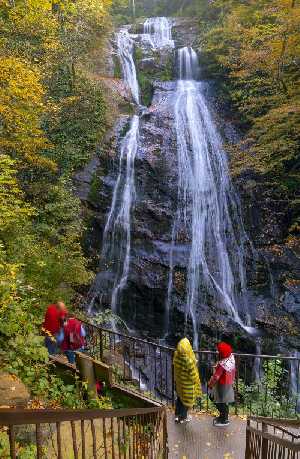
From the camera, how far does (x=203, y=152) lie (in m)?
19.0

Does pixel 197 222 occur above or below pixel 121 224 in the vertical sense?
above

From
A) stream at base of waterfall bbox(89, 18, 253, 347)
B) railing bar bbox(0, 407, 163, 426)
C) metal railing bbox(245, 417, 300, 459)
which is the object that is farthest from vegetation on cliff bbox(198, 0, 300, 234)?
railing bar bbox(0, 407, 163, 426)

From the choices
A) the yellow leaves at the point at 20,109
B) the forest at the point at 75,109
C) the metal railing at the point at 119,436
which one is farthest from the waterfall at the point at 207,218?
the metal railing at the point at 119,436

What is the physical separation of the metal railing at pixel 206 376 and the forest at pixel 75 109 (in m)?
1.85

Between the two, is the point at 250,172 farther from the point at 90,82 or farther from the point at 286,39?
the point at 90,82

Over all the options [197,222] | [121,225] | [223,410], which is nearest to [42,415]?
[223,410]

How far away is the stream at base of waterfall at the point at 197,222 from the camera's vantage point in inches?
579

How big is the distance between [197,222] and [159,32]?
1724 cm

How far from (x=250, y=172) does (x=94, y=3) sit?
11670 millimetres

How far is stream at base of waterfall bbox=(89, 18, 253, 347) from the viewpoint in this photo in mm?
14711

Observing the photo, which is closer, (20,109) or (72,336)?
(72,336)

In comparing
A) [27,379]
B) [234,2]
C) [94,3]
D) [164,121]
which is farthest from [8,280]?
[234,2]

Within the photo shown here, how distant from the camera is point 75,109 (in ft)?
61.5

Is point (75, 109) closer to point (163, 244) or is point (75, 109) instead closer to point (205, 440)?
point (163, 244)
